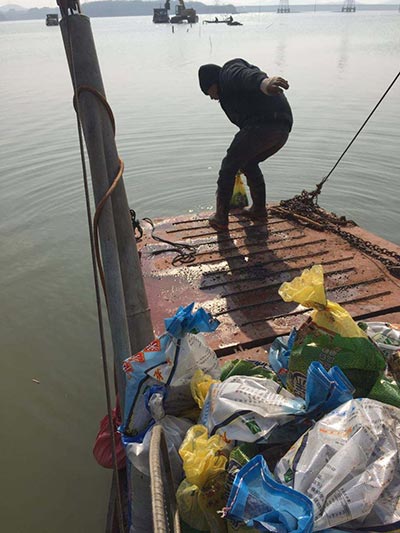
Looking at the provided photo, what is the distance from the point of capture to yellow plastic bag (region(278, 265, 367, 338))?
2016mm

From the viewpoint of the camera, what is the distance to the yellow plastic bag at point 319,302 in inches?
79.4

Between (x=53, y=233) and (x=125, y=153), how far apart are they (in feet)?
13.0

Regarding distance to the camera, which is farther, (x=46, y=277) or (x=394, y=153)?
(x=394, y=153)

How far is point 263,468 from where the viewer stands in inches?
55.9

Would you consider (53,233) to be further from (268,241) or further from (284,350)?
(284,350)

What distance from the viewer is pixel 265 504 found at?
4.41 feet

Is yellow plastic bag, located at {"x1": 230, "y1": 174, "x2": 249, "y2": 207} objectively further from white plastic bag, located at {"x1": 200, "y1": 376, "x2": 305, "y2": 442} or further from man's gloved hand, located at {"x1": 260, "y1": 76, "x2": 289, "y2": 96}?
white plastic bag, located at {"x1": 200, "y1": 376, "x2": 305, "y2": 442}

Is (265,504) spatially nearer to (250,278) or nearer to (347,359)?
(347,359)

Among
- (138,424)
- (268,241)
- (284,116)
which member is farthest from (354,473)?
(284,116)

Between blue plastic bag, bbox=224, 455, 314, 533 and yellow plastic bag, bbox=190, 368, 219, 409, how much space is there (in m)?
0.53

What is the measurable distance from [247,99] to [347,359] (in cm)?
305

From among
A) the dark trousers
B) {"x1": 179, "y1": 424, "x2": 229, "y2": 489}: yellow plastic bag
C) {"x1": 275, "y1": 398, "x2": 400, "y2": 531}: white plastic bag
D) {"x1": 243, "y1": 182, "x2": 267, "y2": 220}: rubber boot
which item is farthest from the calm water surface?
{"x1": 243, "y1": 182, "x2": 267, "y2": 220}: rubber boot

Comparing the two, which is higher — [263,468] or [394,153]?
[263,468]

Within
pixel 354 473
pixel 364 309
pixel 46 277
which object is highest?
pixel 354 473
